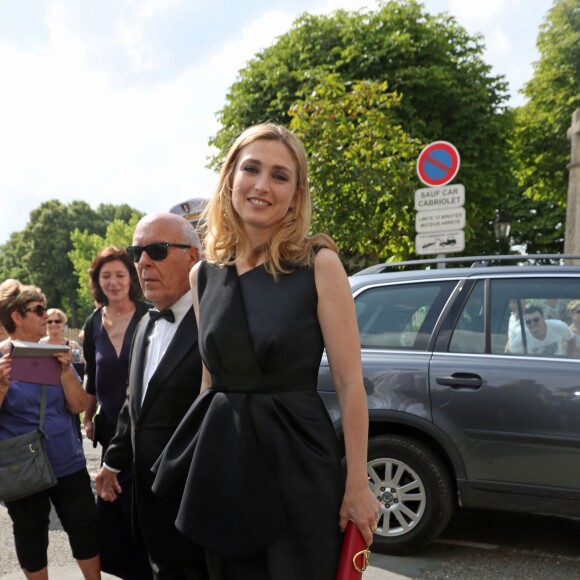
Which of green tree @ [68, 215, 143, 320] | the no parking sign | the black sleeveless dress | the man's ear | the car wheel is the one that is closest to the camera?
the black sleeveless dress

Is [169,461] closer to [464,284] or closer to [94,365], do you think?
[94,365]

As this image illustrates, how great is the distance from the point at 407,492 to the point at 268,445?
2.86m

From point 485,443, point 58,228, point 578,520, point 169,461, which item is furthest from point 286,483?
point 58,228

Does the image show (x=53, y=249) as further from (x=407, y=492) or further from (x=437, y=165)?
(x=407, y=492)

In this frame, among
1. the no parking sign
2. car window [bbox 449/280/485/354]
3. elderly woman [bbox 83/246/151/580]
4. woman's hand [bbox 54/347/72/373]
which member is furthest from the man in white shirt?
the no parking sign

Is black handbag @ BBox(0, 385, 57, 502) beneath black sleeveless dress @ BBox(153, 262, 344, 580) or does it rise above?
beneath

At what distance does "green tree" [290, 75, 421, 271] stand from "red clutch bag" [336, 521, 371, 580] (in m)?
10.1

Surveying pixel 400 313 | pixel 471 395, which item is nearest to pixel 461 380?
pixel 471 395

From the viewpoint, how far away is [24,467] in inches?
129

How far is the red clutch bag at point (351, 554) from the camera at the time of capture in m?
1.86

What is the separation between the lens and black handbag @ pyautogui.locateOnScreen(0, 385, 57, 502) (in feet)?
10.7

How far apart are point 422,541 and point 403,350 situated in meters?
1.15

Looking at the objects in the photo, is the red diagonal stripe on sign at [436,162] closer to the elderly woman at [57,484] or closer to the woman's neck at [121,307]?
the woman's neck at [121,307]

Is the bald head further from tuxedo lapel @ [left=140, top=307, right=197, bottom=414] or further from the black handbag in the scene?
the black handbag
